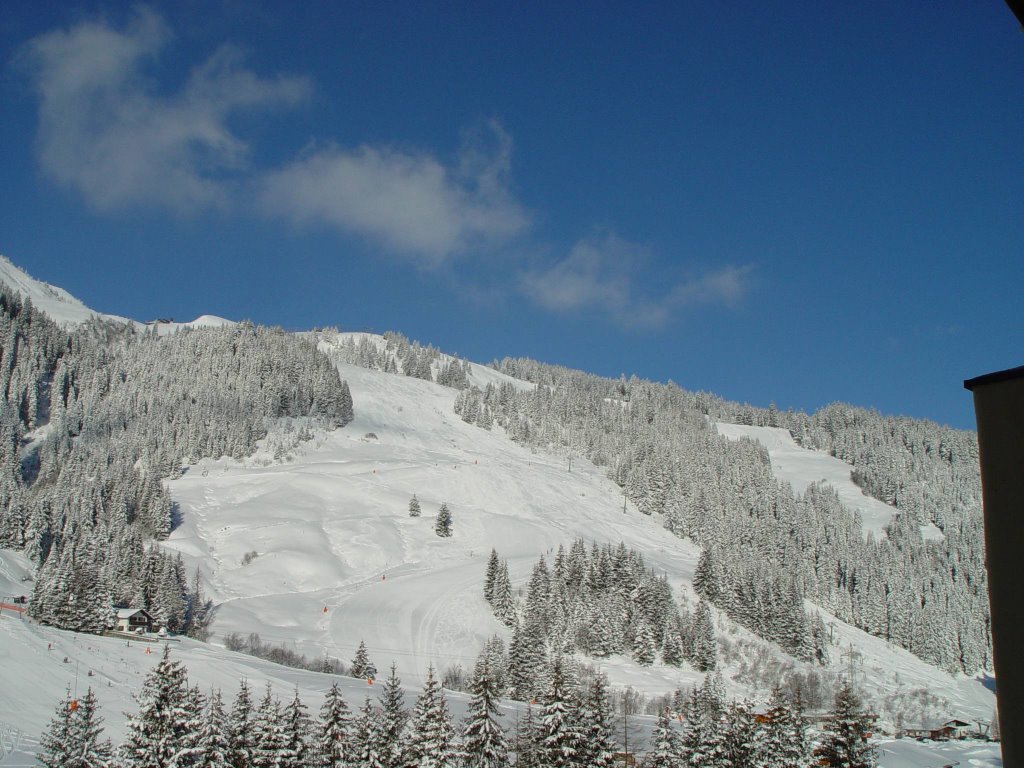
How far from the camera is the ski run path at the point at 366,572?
55.5 metres

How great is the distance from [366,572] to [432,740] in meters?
70.6

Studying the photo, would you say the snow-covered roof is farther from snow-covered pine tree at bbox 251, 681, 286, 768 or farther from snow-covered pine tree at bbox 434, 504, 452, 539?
snow-covered pine tree at bbox 434, 504, 452, 539

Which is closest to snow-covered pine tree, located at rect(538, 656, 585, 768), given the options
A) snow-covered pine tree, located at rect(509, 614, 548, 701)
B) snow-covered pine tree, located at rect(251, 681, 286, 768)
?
snow-covered pine tree, located at rect(251, 681, 286, 768)

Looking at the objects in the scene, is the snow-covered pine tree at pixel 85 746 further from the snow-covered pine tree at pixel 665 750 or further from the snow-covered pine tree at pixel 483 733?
the snow-covered pine tree at pixel 665 750

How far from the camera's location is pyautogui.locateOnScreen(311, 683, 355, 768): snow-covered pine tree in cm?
3378

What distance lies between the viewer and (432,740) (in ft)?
108

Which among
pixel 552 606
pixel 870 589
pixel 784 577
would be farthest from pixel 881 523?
pixel 552 606

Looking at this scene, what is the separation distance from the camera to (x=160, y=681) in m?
30.9

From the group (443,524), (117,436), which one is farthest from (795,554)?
(117,436)

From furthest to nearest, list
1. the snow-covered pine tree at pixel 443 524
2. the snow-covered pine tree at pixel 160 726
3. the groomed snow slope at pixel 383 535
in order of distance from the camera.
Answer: the snow-covered pine tree at pixel 443 524 → the groomed snow slope at pixel 383 535 → the snow-covered pine tree at pixel 160 726

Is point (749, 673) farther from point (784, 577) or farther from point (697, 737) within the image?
point (697, 737)

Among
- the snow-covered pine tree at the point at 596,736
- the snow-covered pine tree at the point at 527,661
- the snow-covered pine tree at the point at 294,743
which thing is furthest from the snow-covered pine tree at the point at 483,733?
the snow-covered pine tree at the point at 527,661

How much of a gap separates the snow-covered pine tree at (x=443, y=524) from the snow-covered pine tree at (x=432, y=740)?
270 ft

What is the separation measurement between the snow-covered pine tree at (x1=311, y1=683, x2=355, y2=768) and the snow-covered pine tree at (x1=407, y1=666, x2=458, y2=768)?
306cm
